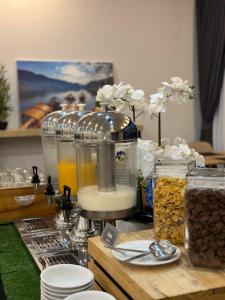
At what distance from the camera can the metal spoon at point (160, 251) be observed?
83 cm

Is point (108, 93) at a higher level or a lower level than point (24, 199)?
higher

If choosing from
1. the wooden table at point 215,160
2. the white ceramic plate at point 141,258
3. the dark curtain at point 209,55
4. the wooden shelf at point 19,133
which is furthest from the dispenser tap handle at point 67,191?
the dark curtain at point 209,55

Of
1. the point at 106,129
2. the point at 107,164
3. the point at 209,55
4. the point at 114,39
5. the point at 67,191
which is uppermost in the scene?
the point at 114,39

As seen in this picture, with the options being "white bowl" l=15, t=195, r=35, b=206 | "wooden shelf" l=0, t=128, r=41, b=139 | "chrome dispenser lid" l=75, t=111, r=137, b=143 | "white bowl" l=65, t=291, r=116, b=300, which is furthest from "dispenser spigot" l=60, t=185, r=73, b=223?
"wooden shelf" l=0, t=128, r=41, b=139

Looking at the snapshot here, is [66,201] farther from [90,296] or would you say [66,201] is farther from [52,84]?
[52,84]

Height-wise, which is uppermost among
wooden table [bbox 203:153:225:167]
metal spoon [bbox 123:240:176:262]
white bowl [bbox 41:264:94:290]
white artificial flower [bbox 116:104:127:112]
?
white artificial flower [bbox 116:104:127:112]

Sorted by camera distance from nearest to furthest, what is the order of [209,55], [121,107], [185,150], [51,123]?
[185,150], [121,107], [51,123], [209,55]

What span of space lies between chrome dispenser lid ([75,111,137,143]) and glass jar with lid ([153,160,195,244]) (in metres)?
0.19

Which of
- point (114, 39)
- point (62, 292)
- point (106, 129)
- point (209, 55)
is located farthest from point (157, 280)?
point (209, 55)

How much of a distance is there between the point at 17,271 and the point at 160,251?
548mm

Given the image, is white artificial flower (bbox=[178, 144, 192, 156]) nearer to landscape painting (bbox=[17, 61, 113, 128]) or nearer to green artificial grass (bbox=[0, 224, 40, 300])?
green artificial grass (bbox=[0, 224, 40, 300])

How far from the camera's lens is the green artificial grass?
1058mm

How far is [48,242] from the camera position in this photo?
1370 millimetres

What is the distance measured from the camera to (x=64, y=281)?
2.86 feet
